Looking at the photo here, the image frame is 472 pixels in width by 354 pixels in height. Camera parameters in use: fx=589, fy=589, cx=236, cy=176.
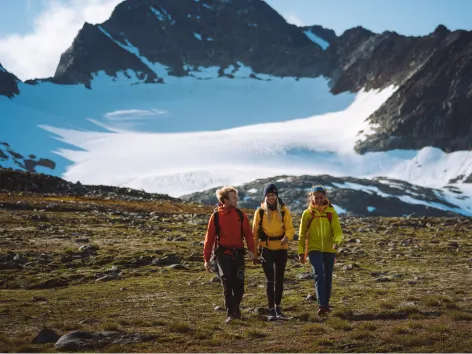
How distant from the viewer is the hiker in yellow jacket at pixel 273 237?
14250mm

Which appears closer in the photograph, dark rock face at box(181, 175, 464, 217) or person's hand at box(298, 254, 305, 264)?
person's hand at box(298, 254, 305, 264)

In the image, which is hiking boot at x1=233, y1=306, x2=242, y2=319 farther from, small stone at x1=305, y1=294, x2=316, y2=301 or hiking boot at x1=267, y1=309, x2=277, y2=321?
small stone at x1=305, y1=294, x2=316, y2=301

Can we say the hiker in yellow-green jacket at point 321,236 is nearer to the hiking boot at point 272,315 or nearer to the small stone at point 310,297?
the hiking boot at point 272,315

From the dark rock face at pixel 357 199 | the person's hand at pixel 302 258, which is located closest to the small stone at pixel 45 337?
the person's hand at pixel 302 258

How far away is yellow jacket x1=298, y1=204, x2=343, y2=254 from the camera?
46.5 feet

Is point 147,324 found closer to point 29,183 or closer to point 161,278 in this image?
point 161,278

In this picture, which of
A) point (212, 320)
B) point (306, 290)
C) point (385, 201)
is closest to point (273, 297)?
point (212, 320)

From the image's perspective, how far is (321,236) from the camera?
14164 mm

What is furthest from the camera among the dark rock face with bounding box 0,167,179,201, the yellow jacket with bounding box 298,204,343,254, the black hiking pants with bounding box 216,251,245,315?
the dark rock face with bounding box 0,167,179,201

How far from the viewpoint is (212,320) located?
1377cm

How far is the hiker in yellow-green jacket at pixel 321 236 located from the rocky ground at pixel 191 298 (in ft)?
3.53

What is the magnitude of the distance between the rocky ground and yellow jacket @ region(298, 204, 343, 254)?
1.58 meters

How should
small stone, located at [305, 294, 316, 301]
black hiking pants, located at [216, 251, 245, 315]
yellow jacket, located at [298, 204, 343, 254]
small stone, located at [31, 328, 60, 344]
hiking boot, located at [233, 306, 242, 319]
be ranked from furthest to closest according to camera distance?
small stone, located at [305, 294, 316, 301] → yellow jacket, located at [298, 204, 343, 254] → black hiking pants, located at [216, 251, 245, 315] → hiking boot, located at [233, 306, 242, 319] → small stone, located at [31, 328, 60, 344]

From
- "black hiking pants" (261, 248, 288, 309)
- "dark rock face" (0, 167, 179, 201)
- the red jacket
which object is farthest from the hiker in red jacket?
"dark rock face" (0, 167, 179, 201)
